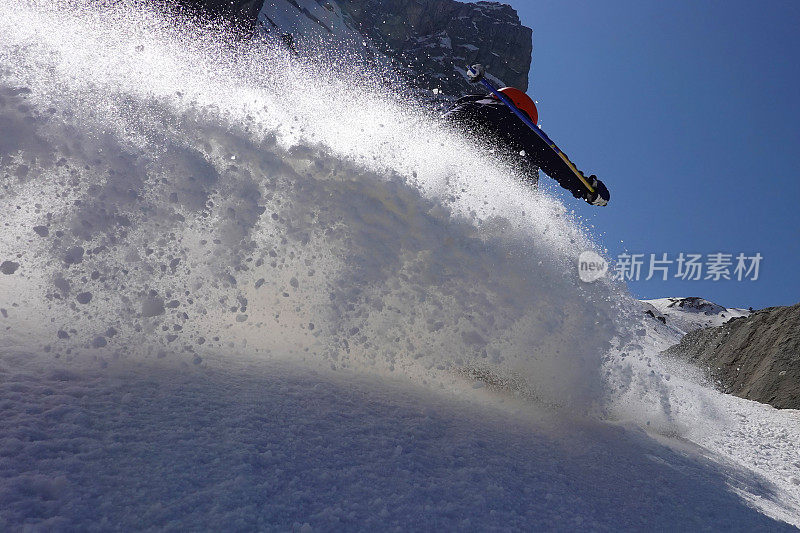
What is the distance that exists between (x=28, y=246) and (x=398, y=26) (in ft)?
279

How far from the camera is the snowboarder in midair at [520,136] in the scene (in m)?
4.86

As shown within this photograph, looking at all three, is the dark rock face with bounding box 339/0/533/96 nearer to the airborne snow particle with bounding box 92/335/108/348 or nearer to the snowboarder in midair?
the snowboarder in midair

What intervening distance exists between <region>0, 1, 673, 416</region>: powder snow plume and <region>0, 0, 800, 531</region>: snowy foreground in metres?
0.01

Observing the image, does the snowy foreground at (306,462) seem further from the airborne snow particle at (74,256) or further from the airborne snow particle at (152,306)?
the airborne snow particle at (74,256)

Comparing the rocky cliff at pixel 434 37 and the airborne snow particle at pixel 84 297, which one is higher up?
the rocky cliff at pixel 434 37

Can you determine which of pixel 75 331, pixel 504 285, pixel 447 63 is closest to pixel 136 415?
pixel 75 331

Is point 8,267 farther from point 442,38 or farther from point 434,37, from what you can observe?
point 442,38

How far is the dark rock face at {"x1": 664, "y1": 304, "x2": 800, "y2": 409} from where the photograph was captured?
8430 millimetres

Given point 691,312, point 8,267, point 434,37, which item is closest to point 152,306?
point 8,267

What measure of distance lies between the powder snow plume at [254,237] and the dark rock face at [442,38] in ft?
248

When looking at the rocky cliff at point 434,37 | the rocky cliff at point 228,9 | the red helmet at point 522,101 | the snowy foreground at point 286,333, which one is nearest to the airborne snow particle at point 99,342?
the snowy foreground at point 286,333

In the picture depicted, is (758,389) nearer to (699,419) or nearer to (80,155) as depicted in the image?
(699,419)

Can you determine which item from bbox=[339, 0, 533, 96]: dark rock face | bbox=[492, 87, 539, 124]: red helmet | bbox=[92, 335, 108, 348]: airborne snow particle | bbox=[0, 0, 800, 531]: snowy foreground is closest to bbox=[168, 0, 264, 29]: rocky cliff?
bbox=[492, 87, 539, 124]: red helmet

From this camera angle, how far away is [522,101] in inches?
207
